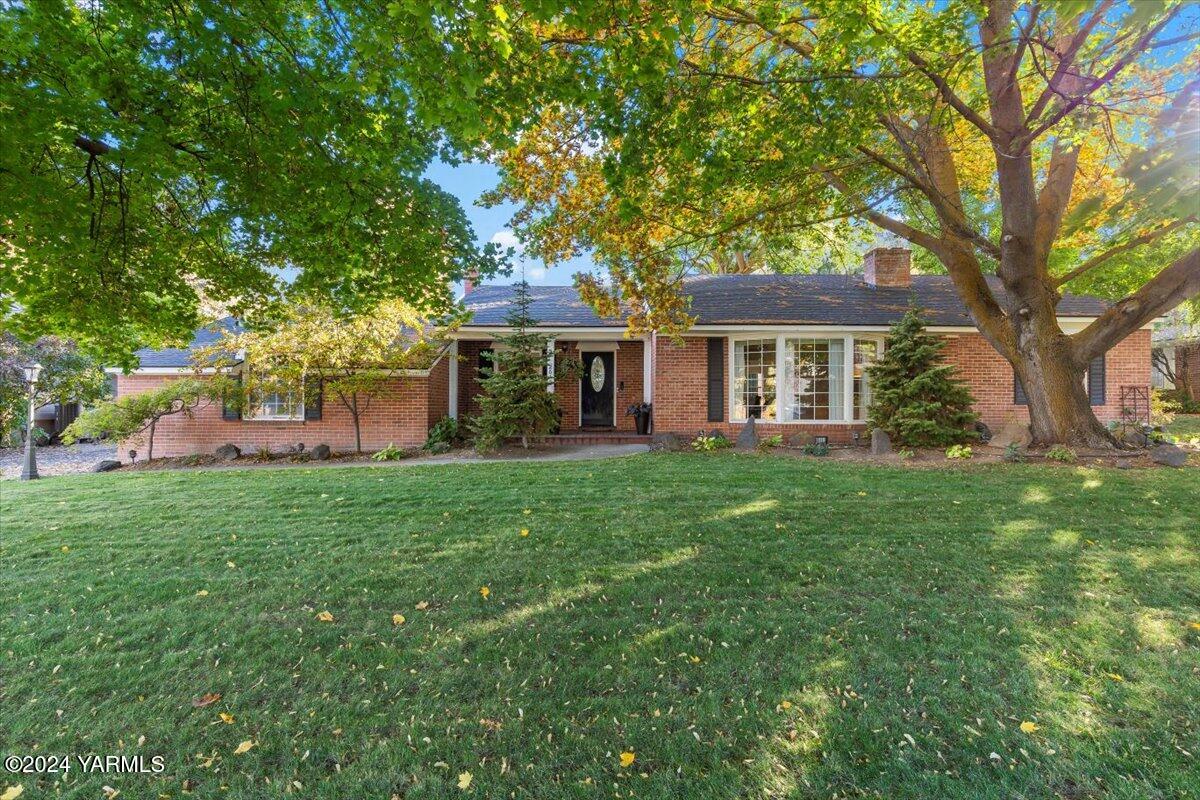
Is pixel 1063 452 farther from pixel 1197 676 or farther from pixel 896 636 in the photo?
pixel 896 636

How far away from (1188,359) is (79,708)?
34.0m

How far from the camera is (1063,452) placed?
857cm

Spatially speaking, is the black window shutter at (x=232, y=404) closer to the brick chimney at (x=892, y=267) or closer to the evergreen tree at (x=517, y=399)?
the evergreen tree at (x=517, y=399)

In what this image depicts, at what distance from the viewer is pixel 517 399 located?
10.9 metres

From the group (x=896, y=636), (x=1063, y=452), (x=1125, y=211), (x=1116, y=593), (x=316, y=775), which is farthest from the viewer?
(x=1063, y=452)

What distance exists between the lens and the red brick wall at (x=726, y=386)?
12109 millimetres

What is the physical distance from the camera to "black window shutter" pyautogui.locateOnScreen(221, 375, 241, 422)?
37.4 ft

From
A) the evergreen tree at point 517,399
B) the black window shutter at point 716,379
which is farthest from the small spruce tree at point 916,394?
the evergreen tree at point 517,399

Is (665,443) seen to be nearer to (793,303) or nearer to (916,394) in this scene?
(793,303)

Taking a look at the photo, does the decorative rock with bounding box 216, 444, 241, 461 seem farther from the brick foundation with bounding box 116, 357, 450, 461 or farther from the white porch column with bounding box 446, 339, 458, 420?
the white porch column with bounding box 446, 339, 458, 420

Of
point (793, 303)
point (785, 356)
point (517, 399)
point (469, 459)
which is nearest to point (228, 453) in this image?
point (469, 459)

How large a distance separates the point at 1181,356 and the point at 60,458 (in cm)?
4026

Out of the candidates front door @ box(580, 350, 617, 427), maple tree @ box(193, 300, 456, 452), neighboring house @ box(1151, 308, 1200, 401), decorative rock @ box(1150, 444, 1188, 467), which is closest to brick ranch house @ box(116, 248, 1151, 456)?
maple tree @ box(193, 300, 456, 452)

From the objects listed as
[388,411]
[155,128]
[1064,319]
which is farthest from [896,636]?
[1064,319]
